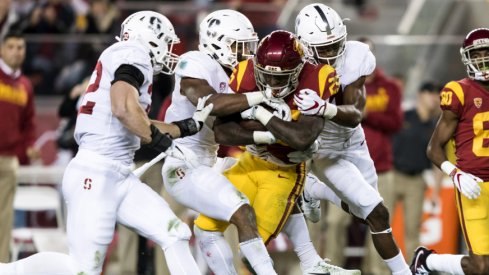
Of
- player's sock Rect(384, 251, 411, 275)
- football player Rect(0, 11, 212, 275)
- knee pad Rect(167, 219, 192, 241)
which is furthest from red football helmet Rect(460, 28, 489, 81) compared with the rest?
knee pad Rect(167, 219, 192, 241)

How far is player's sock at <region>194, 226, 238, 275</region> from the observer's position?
7457mm

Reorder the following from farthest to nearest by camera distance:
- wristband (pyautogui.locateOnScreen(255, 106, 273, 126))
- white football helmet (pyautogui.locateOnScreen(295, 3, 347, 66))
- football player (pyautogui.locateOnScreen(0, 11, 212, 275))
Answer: white football helmet (pyautogui.locateOnScreen(295, 3, 347, 66)) < wristband (pyautogui.locateOnScreen(255, 106, 273, 126)) < football player (pyautogui.locateOnScreen(0, 11, 212, 275))

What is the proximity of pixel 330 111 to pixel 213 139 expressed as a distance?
928mm

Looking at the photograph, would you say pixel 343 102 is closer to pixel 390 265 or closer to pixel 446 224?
pixel 390 265

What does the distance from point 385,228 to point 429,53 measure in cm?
596

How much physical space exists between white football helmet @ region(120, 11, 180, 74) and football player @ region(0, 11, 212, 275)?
0.43 ft

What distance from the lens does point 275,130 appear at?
7047mm

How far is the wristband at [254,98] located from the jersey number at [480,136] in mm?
1505

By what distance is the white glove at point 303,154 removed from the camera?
727 cm

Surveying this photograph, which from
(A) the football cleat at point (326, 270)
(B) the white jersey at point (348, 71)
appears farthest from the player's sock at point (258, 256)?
(B) the white jersey at point (348, 71)

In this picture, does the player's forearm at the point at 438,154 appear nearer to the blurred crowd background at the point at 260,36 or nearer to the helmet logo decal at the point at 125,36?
the helmet logo decal at the point at 125,36

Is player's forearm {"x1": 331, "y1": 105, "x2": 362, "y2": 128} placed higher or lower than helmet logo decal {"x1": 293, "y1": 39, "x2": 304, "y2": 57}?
lower

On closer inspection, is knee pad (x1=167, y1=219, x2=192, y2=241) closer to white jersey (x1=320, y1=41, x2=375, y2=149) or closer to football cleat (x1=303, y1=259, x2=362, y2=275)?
football cleat (x1=303, y1=259, x2=362, y2=275)

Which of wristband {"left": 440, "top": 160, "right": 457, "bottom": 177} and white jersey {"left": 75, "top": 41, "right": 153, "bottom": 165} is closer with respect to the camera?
white jersey {"left": 75, "top": 41, "right": 153, "bottom": 165}
